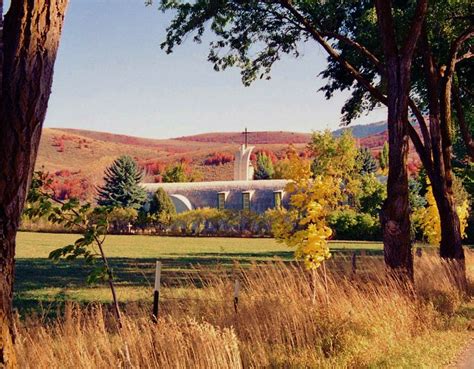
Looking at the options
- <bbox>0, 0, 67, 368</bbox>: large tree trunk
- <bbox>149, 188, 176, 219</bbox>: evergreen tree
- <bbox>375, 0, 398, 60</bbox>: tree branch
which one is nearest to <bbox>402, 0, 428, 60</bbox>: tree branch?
<bbox>375, 0, 398, 60</bbox>: tree branch

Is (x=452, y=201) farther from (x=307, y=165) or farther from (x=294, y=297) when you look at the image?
(x=294, y=297)

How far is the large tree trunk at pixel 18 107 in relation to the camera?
423 centimetres

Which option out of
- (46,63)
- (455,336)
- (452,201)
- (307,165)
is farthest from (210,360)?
(452,201)

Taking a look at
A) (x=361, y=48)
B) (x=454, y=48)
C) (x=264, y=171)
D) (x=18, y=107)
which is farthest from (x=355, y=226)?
(x=264, y=171)

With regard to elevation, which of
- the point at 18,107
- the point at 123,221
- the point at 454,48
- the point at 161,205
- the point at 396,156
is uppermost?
the point at 454,48

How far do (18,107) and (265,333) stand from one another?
190 inches

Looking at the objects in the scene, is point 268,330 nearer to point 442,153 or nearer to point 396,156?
point 396,156

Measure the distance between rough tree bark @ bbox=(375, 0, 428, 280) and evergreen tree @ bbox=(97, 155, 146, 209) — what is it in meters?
53.8

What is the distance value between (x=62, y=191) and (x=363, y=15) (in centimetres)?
10302

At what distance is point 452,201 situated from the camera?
16.6 metres

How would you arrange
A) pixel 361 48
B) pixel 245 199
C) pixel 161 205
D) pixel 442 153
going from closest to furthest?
pixel 361 48
pixel 442 153
pixel 161 205
pixel 245 199

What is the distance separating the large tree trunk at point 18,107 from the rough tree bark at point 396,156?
9067 millimetres

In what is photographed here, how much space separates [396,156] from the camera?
1241cm

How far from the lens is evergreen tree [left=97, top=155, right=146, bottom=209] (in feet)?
213
